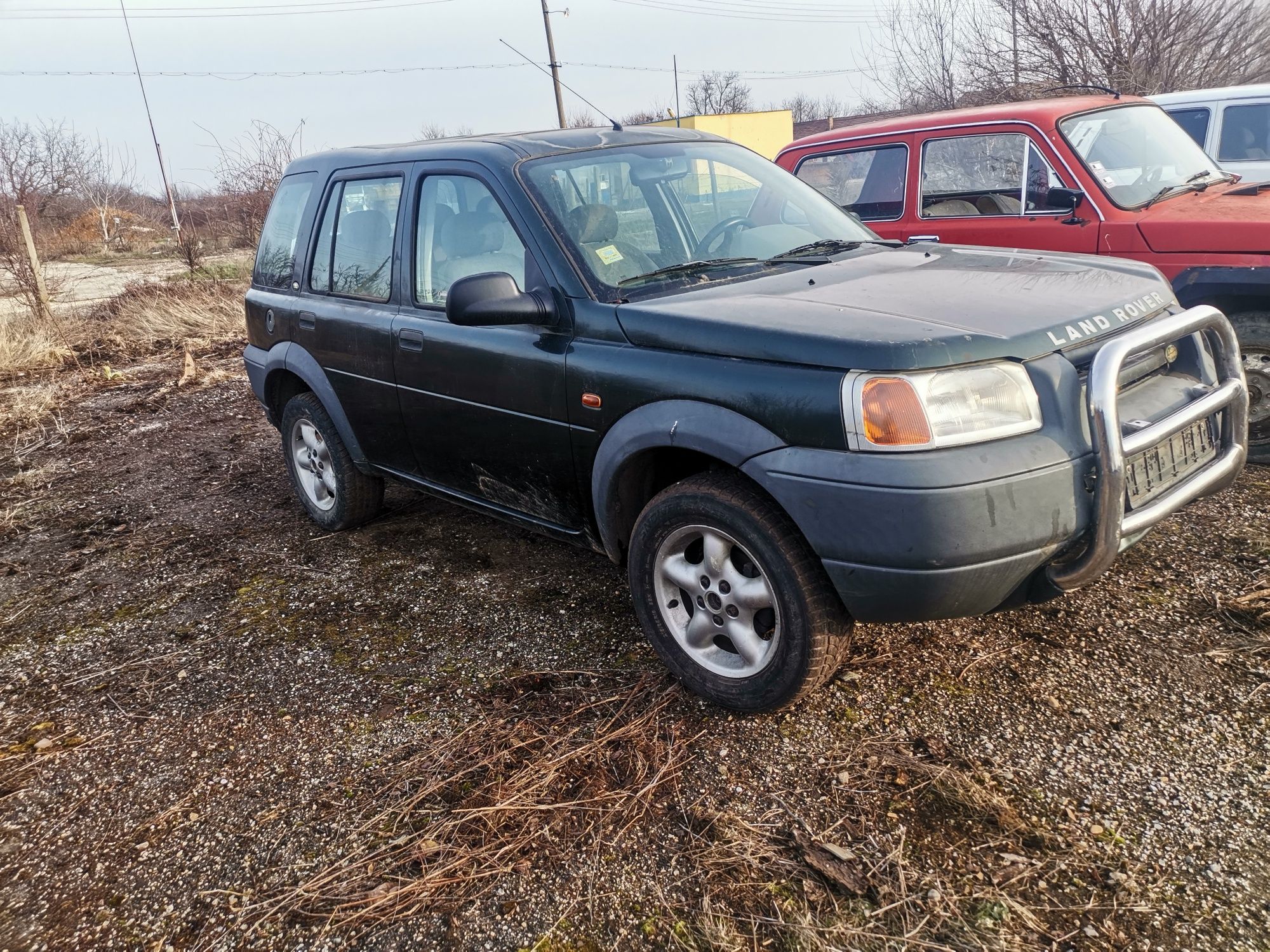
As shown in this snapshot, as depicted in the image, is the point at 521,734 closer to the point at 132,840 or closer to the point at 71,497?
the point at 132,840

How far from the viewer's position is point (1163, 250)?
4703mm

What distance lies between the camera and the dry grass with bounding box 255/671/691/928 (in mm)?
2354

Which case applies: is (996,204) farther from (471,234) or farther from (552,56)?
(552,56)

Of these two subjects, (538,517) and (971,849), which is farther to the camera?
(538,517)

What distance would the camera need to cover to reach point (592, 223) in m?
3.33

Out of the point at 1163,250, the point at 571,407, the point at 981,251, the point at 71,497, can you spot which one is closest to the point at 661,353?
the point at 571,407

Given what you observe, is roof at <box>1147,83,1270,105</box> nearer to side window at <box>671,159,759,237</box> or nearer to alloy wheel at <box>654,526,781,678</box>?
side window at <box>671,159,759,237</box>

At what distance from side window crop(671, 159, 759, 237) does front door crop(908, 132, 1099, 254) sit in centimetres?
176

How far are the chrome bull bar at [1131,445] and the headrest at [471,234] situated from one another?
7.00 feet

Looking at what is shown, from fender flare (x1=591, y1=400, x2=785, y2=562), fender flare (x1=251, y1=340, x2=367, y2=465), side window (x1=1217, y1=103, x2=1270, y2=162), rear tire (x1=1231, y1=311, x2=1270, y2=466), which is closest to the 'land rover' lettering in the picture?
fender flare (x1=591, y1=400, x2=785, y2=562)

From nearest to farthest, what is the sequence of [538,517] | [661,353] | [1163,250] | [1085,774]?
1. [1085,774]
2. [661,353]
3. [538,517]
4. [1163,250]

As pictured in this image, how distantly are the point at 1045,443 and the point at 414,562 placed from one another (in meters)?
3.01

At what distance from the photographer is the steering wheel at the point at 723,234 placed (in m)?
3.45

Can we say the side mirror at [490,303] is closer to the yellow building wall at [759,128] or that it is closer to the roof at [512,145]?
the roof at [512,145]
